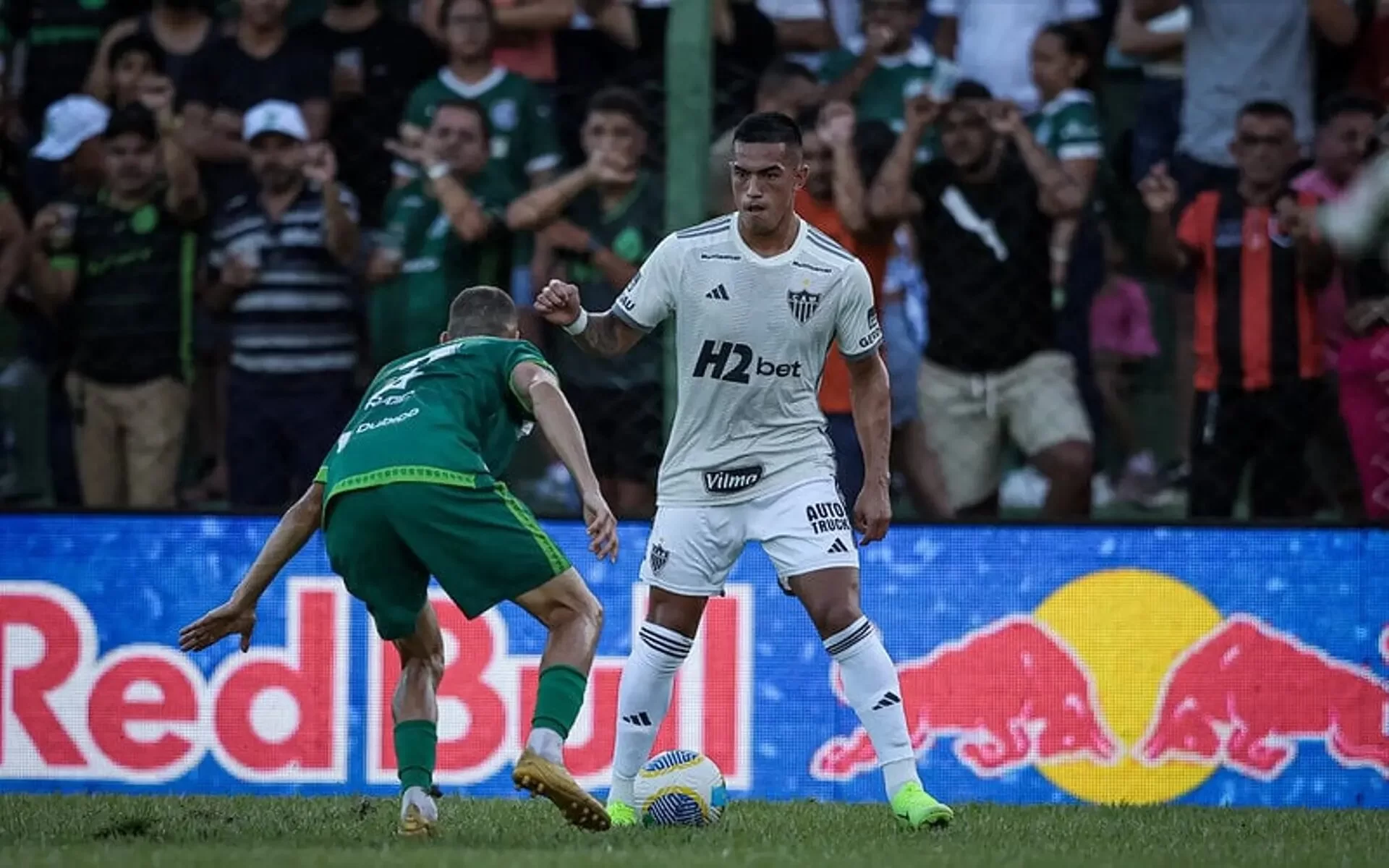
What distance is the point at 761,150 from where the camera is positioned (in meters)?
7.06

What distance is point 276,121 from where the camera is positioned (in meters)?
9.90

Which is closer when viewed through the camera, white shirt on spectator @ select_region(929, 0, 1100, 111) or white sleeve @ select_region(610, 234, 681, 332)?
white sleeve @ select_region(610, 234, 681, 332)

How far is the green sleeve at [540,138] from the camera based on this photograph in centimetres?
977

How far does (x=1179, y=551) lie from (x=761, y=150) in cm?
315

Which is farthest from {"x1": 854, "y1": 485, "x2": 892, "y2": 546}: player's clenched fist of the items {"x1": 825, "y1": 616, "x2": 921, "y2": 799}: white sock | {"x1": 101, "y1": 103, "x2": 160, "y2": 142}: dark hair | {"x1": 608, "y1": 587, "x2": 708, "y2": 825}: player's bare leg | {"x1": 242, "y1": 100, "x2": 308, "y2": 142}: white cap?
{"x1": 101, "y1": 103, "x2": 160, "y2": 142}: dark hair

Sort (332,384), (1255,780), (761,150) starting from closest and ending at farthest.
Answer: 1. (761,150)
2. (1255,780)
3. (332,384)

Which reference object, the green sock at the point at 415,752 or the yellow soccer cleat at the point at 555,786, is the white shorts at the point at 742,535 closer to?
the green sock at the point at 415,752

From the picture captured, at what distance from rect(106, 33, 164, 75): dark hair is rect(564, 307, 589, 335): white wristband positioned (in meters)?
3.88

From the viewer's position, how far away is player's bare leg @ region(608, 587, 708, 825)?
23.8ft

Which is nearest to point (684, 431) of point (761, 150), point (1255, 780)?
point (761, 150)

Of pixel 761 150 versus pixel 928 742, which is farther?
pixel 928 742

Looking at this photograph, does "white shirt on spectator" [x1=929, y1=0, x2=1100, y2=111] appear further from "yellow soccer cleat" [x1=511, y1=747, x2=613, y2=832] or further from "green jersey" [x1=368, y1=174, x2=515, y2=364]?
"yellow soccer cleat" [x1=511, y1=747, x2=613, y2=832]

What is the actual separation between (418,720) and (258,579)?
0.68 m

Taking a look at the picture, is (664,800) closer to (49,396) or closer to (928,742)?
(928,742)
